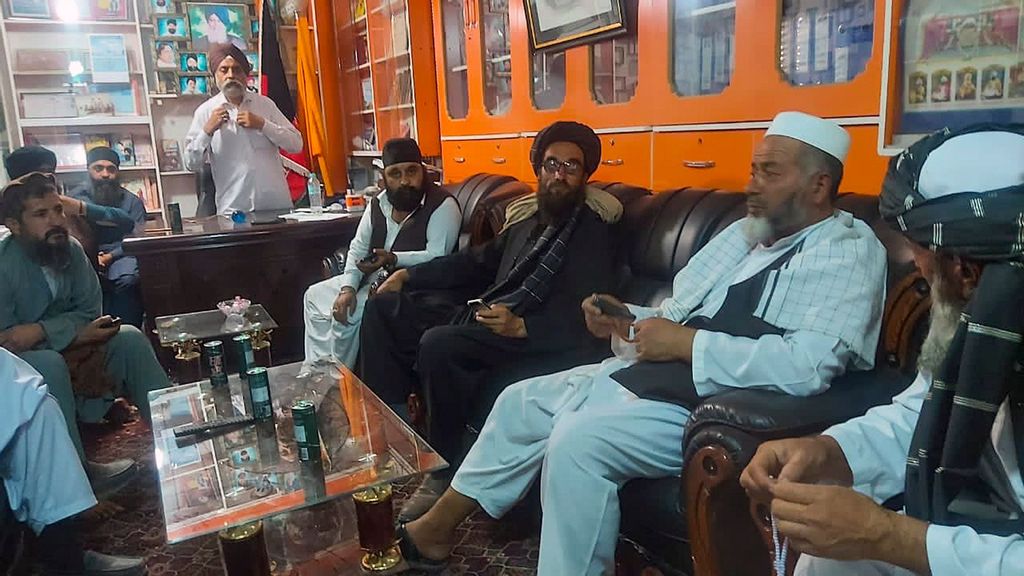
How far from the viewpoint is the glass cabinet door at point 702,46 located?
2.32m

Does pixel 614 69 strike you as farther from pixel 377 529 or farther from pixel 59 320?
pixel 59 320

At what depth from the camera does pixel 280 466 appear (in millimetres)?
1729

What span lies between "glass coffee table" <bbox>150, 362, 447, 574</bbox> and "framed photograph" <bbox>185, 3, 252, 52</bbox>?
4357 mm

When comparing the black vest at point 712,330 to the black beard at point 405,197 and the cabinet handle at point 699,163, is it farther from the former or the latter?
the black beard at point 405,197

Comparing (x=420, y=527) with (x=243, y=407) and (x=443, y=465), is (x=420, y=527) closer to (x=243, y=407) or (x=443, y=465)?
(x=443, y=465)

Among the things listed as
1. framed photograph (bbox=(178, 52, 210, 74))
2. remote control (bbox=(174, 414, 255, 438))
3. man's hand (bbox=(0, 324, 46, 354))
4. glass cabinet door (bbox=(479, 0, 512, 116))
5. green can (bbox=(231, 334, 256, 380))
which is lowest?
remote control (bbox=(174, 414, 255, 438))

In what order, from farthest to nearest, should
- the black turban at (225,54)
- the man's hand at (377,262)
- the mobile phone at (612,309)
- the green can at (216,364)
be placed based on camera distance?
the black turban at (225,54), the man's hand at (377,262), the green can at (216,364), the mobile phone at (612,309)

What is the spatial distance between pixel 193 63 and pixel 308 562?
4934 mm

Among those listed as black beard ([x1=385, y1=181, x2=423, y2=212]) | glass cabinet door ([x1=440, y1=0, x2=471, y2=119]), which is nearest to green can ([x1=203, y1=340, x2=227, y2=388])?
black beard ([x1=385, y1=181, x2=423, y2=212])

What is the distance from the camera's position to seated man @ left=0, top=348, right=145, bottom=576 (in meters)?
1.73

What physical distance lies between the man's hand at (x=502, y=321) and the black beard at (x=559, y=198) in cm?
36

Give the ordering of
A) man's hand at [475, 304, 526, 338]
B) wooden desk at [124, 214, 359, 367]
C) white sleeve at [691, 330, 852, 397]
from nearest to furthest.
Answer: white sleeve at [691, 330, 852, 397], man's hand at [475, 304, 526, 338], wooden desk at [124, 214, 359, 367]

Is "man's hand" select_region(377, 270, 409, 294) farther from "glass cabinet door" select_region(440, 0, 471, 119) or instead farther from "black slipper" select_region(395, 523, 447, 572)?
"glass cabinet door" select_region(440, 0, 471, 119)

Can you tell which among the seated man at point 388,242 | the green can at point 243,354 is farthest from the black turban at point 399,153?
the green can at point 243,354
